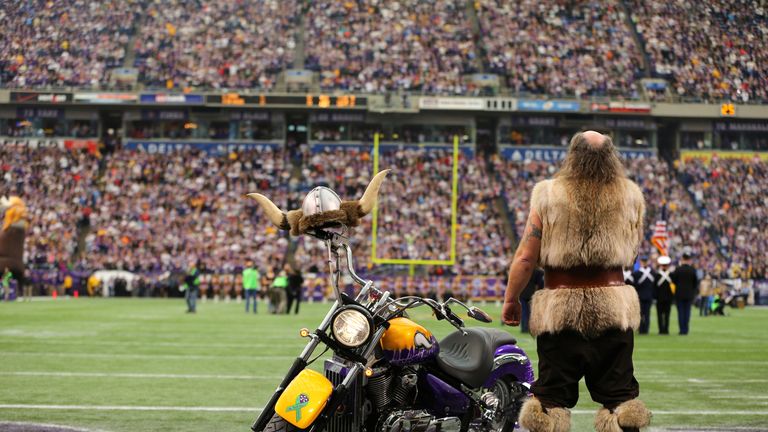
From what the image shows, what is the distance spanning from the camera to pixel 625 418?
574 cm

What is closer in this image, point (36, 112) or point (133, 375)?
point (133, 375)

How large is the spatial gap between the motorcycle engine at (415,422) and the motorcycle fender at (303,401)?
0.59 meters

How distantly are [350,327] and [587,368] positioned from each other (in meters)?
1.33

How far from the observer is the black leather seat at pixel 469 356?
6879 millimetres

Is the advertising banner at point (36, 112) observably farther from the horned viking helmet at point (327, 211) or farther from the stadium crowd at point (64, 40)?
the horned viking helmet at point (327, 211)

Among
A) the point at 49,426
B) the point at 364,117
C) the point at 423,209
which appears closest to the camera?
the point at 49,426

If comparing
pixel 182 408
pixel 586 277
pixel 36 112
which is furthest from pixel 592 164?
pixel 36 112

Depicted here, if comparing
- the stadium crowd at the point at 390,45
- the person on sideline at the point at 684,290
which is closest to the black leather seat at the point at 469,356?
the person on sideline at the point at 684,290

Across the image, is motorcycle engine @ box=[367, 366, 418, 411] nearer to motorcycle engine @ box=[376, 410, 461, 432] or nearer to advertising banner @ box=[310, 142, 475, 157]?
motorcycle engine @ box=[376, 410, 461, 432]

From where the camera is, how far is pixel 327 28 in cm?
5666

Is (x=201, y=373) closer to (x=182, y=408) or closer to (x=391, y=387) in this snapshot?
(x=182, y=408)

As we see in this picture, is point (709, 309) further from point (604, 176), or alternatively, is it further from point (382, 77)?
point (604, 176)

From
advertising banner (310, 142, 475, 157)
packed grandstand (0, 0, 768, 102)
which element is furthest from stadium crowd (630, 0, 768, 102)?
advertising banner (310, 142, 475, 157)

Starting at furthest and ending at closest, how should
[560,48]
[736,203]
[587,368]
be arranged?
[560,48], [736,203], [587,368]
